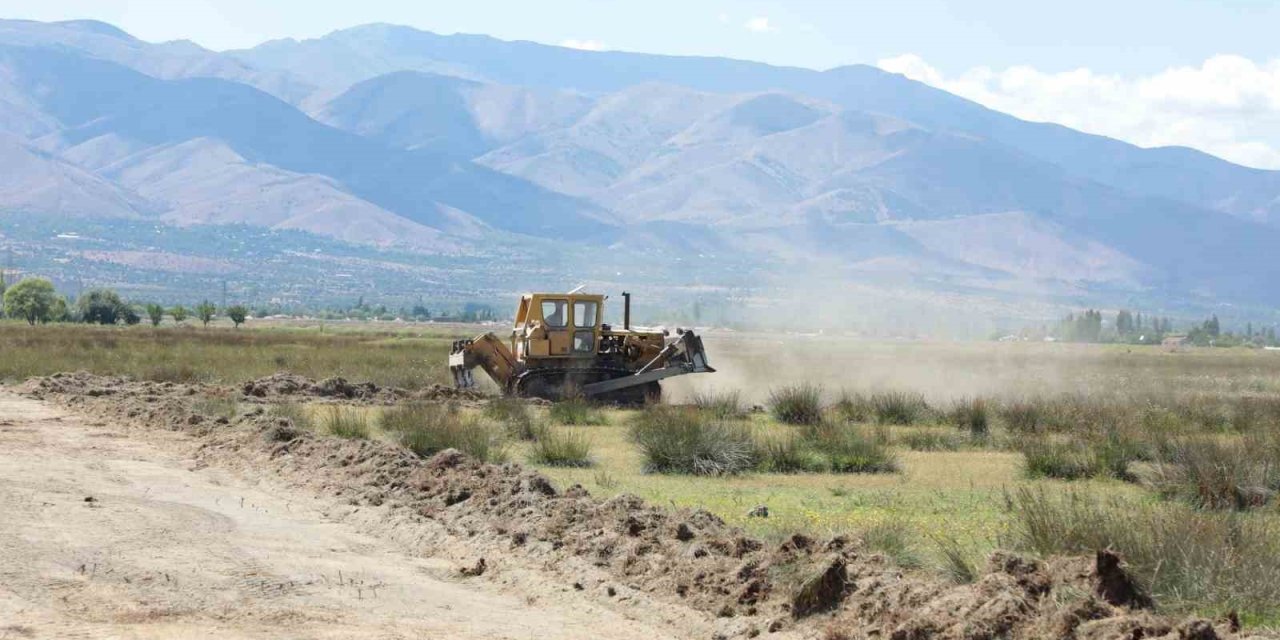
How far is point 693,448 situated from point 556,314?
54.6 feet

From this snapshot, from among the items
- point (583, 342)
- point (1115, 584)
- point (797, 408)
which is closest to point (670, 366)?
point (583, 342)

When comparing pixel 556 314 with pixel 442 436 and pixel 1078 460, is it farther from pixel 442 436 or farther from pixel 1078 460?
pixel 1078 460

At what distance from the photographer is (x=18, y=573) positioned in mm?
13734

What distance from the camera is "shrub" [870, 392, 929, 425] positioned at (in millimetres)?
35219

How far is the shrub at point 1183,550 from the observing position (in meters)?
12.2

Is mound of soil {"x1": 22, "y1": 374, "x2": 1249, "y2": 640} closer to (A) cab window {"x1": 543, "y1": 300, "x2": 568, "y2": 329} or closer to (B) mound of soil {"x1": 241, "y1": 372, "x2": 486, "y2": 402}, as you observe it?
(B) mound of soil {"x1": 241, "y1": 372, "x2": 486, "y2": 402}

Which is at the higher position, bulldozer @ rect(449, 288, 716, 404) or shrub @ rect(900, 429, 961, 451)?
bulldozer @ rect(449, 288, 716, 404)

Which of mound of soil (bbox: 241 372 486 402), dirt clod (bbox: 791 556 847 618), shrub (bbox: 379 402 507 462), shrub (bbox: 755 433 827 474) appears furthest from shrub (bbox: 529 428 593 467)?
mound of soil (bbox: 241 372 486 402)

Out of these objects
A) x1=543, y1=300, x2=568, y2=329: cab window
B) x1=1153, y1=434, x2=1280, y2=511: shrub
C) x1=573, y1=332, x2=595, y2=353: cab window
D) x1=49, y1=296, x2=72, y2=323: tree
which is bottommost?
x1=49, y1=296, x2=72, y2=323: tree

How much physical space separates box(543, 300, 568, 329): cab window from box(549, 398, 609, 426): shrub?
565 centimetres

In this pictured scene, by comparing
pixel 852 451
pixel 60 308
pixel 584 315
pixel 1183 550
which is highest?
pixel 584 315

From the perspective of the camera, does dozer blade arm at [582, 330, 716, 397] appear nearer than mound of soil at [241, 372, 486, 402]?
No

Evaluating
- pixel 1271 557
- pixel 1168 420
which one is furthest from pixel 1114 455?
pixel 1271 557

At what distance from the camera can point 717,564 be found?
14.3 meters
